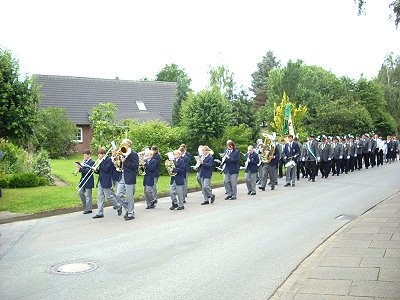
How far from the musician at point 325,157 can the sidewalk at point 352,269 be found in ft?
45.4

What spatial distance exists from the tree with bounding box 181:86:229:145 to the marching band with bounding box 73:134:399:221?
4.37 meters

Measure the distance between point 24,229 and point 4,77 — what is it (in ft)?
24.1

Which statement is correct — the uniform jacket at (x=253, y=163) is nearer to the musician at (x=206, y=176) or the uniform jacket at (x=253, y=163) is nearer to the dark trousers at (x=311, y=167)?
the musician at (x=206, y=176)

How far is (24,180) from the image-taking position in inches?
728

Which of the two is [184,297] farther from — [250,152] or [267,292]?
[250,152]

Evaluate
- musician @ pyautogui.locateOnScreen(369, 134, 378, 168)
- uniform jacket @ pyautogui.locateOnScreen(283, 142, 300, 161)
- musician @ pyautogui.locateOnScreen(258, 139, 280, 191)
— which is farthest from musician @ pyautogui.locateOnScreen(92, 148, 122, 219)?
musician @ pyautogui.locateOnScreen(369, 134, 378, 168)

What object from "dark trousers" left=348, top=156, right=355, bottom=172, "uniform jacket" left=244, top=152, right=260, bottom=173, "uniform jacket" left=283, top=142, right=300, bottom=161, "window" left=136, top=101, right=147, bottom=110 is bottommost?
"dark trousers" left=348, top=156, right=355, bottom=172

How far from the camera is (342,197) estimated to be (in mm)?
15523

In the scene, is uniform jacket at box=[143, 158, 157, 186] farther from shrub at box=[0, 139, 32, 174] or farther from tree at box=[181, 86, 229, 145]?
tree at box=[181, 86, 229, 145]

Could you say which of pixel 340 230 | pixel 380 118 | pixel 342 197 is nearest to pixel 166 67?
pixel 380 118

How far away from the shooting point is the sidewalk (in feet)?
19.2

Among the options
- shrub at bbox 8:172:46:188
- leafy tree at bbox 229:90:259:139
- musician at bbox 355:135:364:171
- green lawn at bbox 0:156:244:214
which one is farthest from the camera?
leafy tree at bbox 229:90:259:139

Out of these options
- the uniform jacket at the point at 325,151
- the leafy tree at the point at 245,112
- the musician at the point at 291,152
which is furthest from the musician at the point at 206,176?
the leafy tree at the point at 245,112

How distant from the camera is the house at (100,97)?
44562mm
